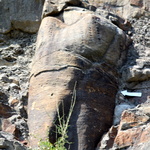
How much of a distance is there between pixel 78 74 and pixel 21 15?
45.0 inches

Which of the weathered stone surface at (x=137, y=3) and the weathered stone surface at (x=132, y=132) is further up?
the weathered stone surface at (x=137, y=3)

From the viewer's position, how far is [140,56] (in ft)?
17.0

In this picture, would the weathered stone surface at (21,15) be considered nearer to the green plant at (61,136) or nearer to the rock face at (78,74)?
the rock face at (78,74)

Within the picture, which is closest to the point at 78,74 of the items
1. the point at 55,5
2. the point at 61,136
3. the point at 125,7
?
the point at 61,136

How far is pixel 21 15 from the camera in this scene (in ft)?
18.7

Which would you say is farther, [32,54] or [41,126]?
[32,54]

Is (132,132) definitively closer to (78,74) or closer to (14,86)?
(78,74)

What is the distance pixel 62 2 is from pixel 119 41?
24.9 inches

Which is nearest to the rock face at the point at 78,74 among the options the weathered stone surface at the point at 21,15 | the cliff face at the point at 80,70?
the cliff face at the point at 80,70

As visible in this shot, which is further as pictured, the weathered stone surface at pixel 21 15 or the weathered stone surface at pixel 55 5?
the weathered stone surface at pixel 21 15

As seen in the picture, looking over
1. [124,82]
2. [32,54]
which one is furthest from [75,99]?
[32,54]

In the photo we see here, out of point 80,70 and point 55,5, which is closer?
point 80,70

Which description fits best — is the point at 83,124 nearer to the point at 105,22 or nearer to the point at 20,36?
the point at 105,22

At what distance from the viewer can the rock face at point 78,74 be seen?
4.63 meters
